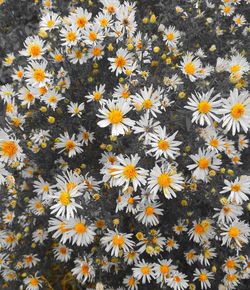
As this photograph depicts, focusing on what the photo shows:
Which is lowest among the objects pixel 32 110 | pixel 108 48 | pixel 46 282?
pixel 46 282

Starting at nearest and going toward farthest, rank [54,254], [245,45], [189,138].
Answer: [189,138] → [54,254] → [245,45]

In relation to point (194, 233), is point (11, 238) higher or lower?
lower

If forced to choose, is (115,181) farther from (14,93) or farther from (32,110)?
(14,93)

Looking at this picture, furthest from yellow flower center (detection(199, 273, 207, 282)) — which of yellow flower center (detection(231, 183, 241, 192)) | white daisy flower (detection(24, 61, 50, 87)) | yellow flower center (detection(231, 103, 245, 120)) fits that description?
white daisy flower (detection(24, 61, 50, 87))

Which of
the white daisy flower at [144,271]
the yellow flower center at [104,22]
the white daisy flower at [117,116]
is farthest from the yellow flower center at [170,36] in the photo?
the white daisy flower at [144,271]

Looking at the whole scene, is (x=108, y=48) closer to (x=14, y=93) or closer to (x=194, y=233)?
(x=14, y=93)

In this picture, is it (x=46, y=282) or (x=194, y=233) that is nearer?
(x=194, y=233)

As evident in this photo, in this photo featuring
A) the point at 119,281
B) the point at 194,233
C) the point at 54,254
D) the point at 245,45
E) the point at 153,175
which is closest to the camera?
the point at 153,175

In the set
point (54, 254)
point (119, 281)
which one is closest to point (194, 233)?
point (119, 281)

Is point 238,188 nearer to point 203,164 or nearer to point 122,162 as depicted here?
point 203,164

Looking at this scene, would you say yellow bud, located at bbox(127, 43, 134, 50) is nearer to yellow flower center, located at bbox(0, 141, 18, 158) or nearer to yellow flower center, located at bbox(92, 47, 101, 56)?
→ yellow flower center, located at bbox(92, 47, 101, 56)
